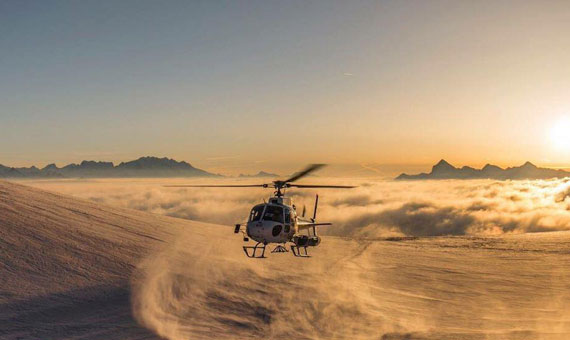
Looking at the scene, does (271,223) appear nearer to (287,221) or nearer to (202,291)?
(287,221)

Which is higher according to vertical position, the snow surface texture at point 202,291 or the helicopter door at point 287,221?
the helicopter door at point 287,221

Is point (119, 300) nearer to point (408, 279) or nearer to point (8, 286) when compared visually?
point (8, 286)

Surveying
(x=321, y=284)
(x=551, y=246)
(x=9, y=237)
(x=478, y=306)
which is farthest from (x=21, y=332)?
(x=551, y=246)

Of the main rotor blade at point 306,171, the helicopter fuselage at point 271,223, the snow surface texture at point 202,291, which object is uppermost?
the main rotor blade at point 306,171

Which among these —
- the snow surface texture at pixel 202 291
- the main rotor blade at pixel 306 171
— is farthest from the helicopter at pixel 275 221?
the snow surface texture at pixel 202 291

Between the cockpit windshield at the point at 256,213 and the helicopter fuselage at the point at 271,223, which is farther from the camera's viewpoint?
the cockpit windshield at the point at 256,213

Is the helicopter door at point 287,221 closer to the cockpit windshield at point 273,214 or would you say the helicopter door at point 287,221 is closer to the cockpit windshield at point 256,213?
the cockpit windshield at point 273,214

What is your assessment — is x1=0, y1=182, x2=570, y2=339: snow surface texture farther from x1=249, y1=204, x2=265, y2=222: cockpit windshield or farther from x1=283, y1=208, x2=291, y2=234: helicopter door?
x1=283, y1=208, x2=291, y2=234: helicopter door

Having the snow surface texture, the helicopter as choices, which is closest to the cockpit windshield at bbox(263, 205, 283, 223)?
the helicopter
